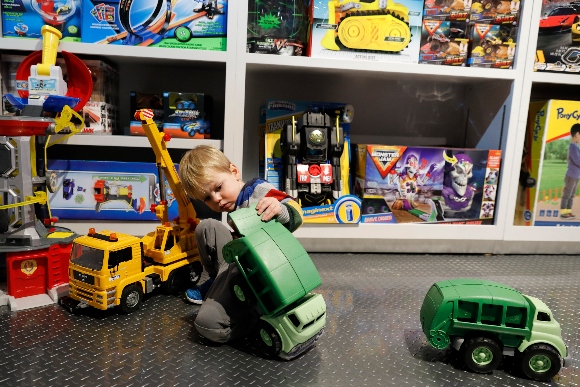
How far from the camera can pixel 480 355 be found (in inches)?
28.3

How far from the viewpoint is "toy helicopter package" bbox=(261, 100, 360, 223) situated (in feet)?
4.19

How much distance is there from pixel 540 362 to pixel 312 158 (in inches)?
31.0

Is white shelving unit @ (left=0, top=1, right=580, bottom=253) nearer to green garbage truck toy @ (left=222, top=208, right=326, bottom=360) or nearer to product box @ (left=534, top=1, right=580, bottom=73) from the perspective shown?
product box @ (left=534, top=1, right=580, bottom=73)

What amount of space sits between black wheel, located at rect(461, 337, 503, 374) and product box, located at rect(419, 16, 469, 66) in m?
0.89

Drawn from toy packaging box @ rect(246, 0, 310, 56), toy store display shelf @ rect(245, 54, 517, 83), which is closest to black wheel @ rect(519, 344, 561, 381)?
toy store display shelf @ rect(245, 54, 517, 83)

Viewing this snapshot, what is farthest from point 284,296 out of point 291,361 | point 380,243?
point 380,243

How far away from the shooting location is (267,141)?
1.33 m

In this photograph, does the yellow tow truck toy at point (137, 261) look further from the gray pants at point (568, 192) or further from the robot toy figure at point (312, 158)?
the gray pants at point (568, 192)

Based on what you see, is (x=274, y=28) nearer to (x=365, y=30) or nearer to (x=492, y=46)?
(x=365, y=30)

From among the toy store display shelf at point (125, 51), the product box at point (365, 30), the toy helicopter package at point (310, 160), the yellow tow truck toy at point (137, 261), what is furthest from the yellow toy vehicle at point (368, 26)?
the yellow tow truck toy at point (137, 261)

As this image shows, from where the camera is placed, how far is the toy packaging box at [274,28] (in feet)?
4.04

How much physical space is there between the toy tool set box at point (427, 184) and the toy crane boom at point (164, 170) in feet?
1.87

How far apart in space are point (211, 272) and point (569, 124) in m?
1.19

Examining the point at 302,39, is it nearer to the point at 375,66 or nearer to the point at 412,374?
the point at 375,66
